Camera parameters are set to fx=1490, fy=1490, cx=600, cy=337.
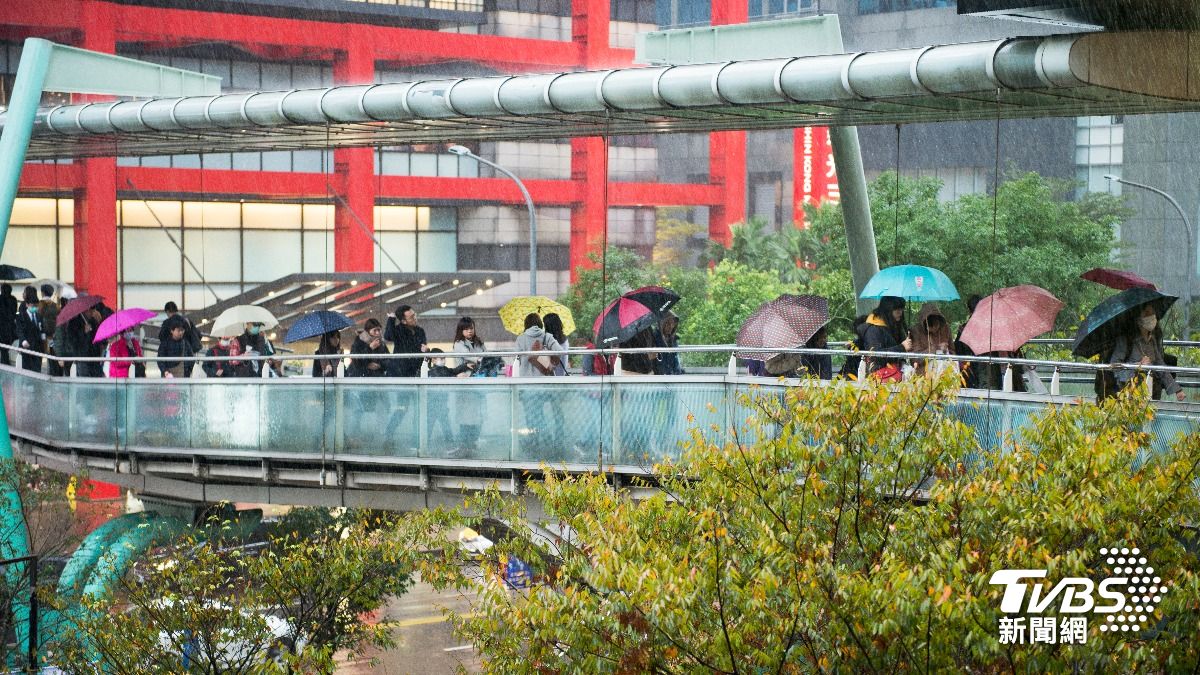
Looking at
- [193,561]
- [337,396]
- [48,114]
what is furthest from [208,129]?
[193,561]

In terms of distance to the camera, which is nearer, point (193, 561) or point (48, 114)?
point (193, 561)

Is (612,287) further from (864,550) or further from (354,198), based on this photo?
(864,550)

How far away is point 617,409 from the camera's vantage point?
13742 mm

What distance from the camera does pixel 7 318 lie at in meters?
21.3

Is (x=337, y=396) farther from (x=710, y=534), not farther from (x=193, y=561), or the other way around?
(x=710, y=534)

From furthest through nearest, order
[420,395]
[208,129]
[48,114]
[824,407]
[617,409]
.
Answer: [48,114] < [208,129] < [420,395] < [617,409] < [824,407]

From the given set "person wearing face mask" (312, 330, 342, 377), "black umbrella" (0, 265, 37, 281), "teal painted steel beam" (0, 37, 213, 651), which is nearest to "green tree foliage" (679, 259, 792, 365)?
"black umbrella" (0, 265, 37, 281)

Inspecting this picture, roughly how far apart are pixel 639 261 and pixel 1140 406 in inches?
1581

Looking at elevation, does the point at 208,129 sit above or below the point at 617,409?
above

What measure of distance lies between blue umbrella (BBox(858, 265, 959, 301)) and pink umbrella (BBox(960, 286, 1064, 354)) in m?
1.35

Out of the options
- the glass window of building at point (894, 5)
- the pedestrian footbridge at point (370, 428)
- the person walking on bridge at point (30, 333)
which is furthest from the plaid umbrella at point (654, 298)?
the glass window of building at point (894, 5)

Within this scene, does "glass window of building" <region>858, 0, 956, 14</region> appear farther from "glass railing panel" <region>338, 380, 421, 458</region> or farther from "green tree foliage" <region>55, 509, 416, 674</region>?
"green tree foliage" <region>55, 509, 416, 674</region>

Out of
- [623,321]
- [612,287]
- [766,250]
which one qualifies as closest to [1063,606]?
[623,321]

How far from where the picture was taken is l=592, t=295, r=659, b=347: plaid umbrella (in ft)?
48.0
